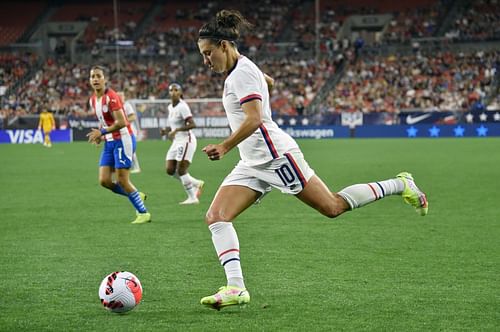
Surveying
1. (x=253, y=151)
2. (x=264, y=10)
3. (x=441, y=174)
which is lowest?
(x=441, y=174)

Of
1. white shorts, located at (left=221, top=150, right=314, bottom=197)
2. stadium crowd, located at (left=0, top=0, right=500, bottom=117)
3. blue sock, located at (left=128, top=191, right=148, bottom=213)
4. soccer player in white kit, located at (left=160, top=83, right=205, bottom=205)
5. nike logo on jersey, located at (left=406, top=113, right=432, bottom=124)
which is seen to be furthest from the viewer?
stadium crowd, located at (left=0, top=0, right=500, bottom=117)

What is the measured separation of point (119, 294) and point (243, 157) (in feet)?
4.87

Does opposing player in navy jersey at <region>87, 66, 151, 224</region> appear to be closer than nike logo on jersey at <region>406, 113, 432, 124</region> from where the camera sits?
Yes

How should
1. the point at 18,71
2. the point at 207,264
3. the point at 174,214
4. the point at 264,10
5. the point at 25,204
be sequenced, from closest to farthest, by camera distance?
1. the point at 207,264
2. the point at 174,214
3. the point at 25,204
4. the point at 18,71
5. the point at 264,10

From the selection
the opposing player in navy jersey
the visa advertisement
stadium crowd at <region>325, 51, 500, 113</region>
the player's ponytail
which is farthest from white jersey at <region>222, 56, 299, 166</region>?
the visa advertisement

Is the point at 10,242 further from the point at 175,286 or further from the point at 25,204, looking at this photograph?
the point at 25,204

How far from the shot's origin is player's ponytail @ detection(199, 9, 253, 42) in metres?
6.40

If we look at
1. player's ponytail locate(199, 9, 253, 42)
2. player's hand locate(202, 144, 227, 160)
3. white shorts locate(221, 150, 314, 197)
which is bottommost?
white shorts locate(221, 150, 314, 197)

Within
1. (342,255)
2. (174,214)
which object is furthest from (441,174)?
(342,255)

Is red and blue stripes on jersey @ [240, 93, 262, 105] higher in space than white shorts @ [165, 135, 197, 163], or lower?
higher

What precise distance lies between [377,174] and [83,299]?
13833 mm

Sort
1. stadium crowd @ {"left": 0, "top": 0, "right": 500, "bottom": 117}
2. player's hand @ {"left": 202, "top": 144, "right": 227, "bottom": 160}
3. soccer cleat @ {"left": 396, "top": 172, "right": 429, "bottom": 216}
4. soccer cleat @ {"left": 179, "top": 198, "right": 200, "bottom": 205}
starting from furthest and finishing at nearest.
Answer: stadium crowd @ {"left": 0, "top": 0, "right": 500, "bottom": 117}, soccer cleat @ {"left": 179, "top": 198, "right": 200, "bottom": 205}, soccer cleat @ {"left": 396, "top": 172, "right": 429, "bottom": 216}, player's hand @ {"left": 202, "top": 144, "right": 227, "bottom": 160}

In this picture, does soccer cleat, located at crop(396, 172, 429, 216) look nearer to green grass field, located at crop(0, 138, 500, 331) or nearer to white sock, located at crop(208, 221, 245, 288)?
green grass field, located at crop(0, 138, 500, 331)

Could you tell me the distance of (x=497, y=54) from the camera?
1849 inches
